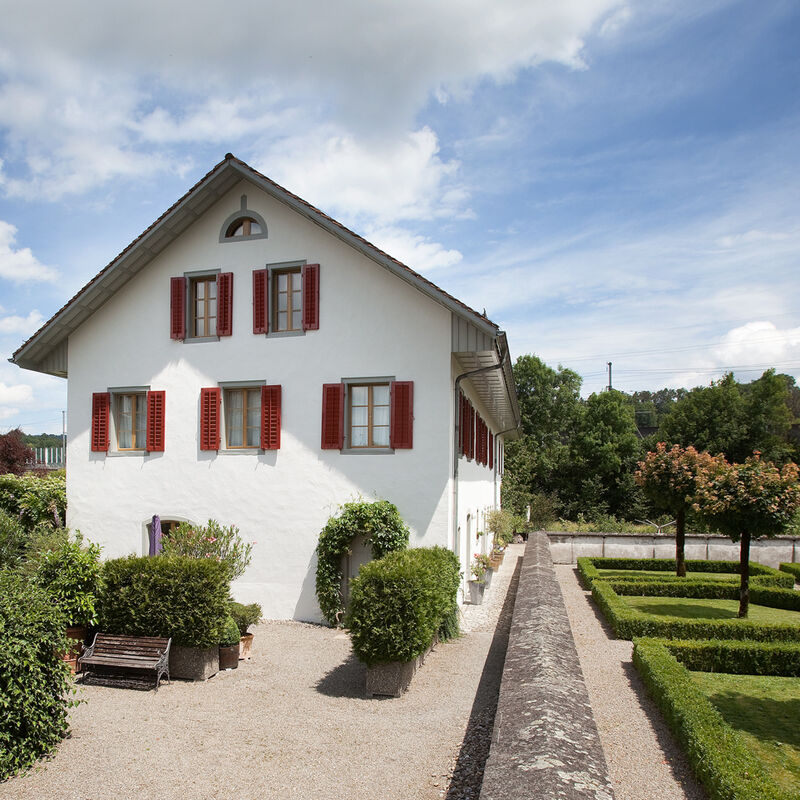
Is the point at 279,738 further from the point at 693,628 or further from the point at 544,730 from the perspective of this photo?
the point at 693,628

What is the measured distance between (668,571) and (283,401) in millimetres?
15693

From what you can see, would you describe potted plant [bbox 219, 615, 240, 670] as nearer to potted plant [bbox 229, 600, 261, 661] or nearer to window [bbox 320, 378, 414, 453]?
potted plant [bbox 229, 600, 261, 661]

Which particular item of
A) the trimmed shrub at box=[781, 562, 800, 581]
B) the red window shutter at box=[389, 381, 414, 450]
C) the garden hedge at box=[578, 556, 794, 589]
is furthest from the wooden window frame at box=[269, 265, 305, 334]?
the trimmed shrub at box=[781, 562, 800, 581]

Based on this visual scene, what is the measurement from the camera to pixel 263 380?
14.3 meters

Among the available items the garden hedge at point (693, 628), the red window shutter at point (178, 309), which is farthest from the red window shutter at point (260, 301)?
the garden hedge at point (693, 628)

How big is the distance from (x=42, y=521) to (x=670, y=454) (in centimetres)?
1744

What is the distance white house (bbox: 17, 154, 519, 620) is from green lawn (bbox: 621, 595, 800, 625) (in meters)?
4.89

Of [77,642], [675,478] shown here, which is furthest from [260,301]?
[675,478]

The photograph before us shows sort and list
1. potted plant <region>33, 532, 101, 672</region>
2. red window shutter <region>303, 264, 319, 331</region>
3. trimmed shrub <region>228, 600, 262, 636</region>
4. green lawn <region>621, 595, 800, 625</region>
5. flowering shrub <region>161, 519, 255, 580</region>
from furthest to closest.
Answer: green lawn <region>621, 595, 800, 625</region>, red window shutter <region>303, 264, 319, 331</region>, flowering shrub <region>161, 519, 255, 580</region>, trimmed shrub <region>228, 600, 262, 636</region>, potted plant <region>33, 532, 101, 672</region>

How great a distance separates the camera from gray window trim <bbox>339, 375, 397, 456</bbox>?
13.5 meters

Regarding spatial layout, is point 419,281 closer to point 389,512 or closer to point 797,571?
point 389,512

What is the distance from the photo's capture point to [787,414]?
43.3 metres

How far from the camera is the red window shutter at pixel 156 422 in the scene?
1495 centimetres

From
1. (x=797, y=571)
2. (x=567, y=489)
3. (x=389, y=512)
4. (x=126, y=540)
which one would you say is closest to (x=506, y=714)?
(x=389, y=512)
